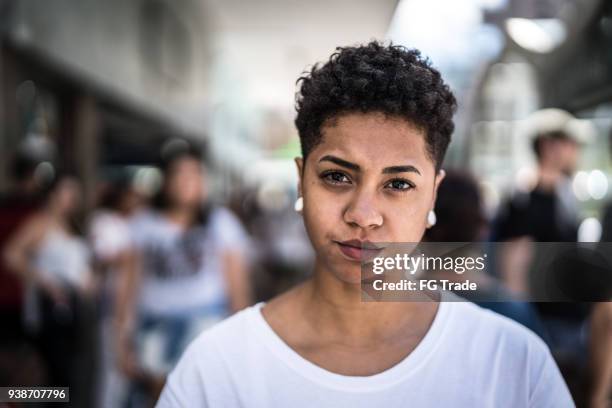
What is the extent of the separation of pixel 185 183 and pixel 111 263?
1.31 metres

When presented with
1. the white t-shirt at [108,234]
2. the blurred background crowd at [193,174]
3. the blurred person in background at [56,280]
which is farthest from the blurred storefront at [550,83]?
the white t-shirt at [108,234]

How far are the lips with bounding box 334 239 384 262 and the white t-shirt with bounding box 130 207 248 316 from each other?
2.08 metres

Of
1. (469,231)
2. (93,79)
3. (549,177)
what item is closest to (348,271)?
(469,231)

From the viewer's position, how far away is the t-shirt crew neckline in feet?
3.73

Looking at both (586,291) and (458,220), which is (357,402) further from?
(458,220)

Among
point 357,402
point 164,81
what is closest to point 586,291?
point 357,402

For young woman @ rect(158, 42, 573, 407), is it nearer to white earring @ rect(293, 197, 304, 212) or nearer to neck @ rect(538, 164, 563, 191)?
white earring @ rect(293, 197, 304, 212)

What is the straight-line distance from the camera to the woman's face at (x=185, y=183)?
330cm

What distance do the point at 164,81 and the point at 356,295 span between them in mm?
7611

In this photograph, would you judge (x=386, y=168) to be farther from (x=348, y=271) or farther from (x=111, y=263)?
(x=111, y=263)

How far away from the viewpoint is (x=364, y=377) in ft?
3.76

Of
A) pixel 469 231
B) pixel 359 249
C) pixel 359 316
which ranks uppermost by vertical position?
pixel 469 231

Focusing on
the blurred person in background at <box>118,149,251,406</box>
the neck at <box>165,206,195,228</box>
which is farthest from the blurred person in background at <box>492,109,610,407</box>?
the neck at <box>165,206,195,228</box>

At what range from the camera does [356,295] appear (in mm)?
1219
